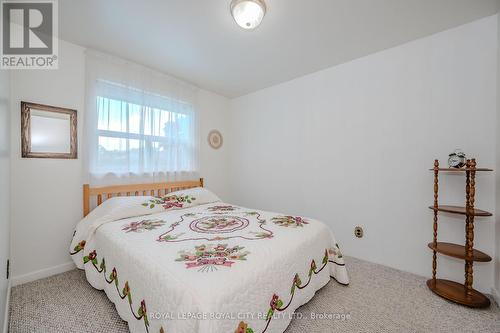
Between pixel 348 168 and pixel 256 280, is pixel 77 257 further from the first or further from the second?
pixel 348 168

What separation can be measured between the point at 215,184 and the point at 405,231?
287cm

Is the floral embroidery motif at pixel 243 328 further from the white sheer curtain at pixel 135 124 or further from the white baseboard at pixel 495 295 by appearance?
the white sheer curtain at pixel 135 124

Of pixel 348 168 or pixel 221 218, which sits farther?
→ pixel 348 168

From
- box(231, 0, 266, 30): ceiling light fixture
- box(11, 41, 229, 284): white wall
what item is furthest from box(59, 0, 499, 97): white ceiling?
box(11, 41, 229, 284): white wall

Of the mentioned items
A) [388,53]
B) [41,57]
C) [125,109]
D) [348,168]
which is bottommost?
[348,168]

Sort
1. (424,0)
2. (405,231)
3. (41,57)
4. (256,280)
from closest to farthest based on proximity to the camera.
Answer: (256,280) < (424,0) < (41,57) < (405,231)

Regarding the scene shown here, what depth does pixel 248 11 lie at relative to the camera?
161 cm

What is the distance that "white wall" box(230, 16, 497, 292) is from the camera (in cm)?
188

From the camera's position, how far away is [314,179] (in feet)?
9.63

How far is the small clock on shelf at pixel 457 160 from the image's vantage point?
1768mm

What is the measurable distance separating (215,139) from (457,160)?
128 inches

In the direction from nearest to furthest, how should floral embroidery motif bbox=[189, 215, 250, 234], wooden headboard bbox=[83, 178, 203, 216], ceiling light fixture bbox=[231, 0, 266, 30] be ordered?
ceiling light fixture bbox=[231, 0, 266, 30], floral embroidery motif bbox=[189, 215, 250, 234], wooden headboard bbox=[83, 178, 203, 216]

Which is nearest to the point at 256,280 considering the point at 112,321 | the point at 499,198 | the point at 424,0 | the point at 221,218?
the point at 221,218

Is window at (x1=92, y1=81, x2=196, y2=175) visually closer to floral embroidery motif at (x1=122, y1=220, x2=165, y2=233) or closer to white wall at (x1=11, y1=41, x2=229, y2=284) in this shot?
white wall at (x1=11, y1=41, x2=229, y2=284)
